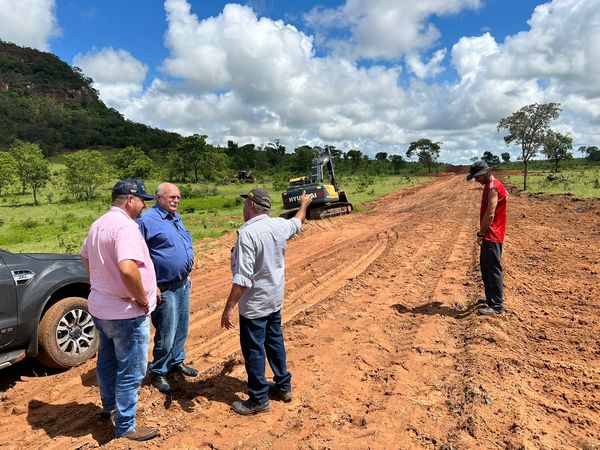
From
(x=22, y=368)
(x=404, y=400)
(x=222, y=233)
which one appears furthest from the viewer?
(x=222, y=233)

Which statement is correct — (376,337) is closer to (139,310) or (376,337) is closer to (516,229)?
(139,310)

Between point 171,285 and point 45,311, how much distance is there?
1.59 meters

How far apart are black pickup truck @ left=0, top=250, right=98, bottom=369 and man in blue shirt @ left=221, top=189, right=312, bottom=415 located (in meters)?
2.07

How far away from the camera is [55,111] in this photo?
351 feet

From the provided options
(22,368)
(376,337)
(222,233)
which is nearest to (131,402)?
(22,368)

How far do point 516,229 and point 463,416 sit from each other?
30.4 feet

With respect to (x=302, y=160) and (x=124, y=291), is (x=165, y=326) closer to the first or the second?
(x=124, y=291)

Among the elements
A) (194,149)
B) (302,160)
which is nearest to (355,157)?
(302,160)

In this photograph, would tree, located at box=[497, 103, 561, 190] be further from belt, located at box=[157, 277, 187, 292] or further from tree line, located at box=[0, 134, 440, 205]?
belt, located at box=[157, 277, 187, 292]

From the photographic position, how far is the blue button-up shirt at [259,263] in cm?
312

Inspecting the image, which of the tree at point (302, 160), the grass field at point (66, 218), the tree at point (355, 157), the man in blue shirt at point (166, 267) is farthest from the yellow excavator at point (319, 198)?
the tree at point (355, 157)

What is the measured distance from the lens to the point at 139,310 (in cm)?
290

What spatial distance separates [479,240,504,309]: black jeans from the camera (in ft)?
17.0

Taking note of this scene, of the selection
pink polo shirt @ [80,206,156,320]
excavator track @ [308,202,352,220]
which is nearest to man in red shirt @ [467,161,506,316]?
pink polo shirt @ [80,206,156,320]
